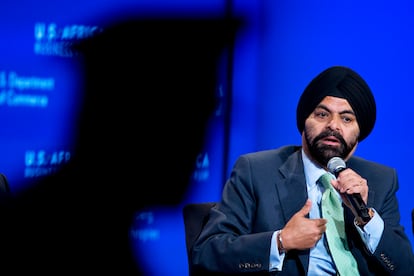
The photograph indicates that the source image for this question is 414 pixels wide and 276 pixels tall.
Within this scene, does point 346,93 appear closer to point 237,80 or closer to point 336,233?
point 336,233

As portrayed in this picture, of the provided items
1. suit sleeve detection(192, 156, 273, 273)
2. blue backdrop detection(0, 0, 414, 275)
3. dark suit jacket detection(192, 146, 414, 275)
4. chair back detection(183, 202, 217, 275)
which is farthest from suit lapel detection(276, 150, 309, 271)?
blue backdrop detection(0, 0, 414, 275)

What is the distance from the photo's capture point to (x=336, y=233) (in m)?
2.80

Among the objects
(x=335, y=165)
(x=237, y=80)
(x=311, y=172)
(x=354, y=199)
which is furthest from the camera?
(x=237, y=80)

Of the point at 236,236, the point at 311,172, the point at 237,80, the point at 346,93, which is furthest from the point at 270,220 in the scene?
the point at 237,80

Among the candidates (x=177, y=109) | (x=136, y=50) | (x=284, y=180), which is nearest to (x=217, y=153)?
(x=177, y=109)

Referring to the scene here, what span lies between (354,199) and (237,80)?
171cm

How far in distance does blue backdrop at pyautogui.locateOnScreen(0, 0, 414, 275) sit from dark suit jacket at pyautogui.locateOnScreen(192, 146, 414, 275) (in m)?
1.07

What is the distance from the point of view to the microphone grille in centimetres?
268

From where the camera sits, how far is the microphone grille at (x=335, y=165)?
8.80ft

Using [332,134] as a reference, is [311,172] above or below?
below

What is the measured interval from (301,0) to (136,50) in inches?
38.1

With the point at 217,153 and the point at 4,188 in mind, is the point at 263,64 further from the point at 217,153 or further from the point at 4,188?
the point at 4,188

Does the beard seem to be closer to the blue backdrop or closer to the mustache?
the mustache

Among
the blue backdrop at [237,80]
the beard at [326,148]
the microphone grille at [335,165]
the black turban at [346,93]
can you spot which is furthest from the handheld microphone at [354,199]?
the blue backdrop at [237,80]
